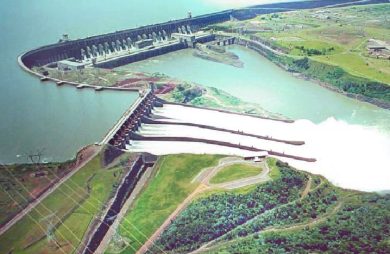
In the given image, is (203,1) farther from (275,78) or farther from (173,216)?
(173,216)

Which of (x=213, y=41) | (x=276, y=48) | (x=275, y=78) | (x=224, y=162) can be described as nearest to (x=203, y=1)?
(x=213, y=41)

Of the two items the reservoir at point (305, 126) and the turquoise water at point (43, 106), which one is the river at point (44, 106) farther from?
the reservoir at point (305, 126)

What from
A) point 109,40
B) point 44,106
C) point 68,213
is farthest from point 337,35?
point 68,213

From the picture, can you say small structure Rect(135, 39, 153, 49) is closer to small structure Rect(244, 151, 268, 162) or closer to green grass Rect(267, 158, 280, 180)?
small structure Rect(244, 151, 268, 162)

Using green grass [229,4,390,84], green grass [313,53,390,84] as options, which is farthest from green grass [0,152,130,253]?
green grass [229,4,390,84]

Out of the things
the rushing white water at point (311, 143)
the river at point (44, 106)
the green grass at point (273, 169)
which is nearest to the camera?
the green grass at point (273, 169)

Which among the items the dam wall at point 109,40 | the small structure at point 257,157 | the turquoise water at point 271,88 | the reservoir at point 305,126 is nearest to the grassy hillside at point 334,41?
the turquoise water at point 271,88
